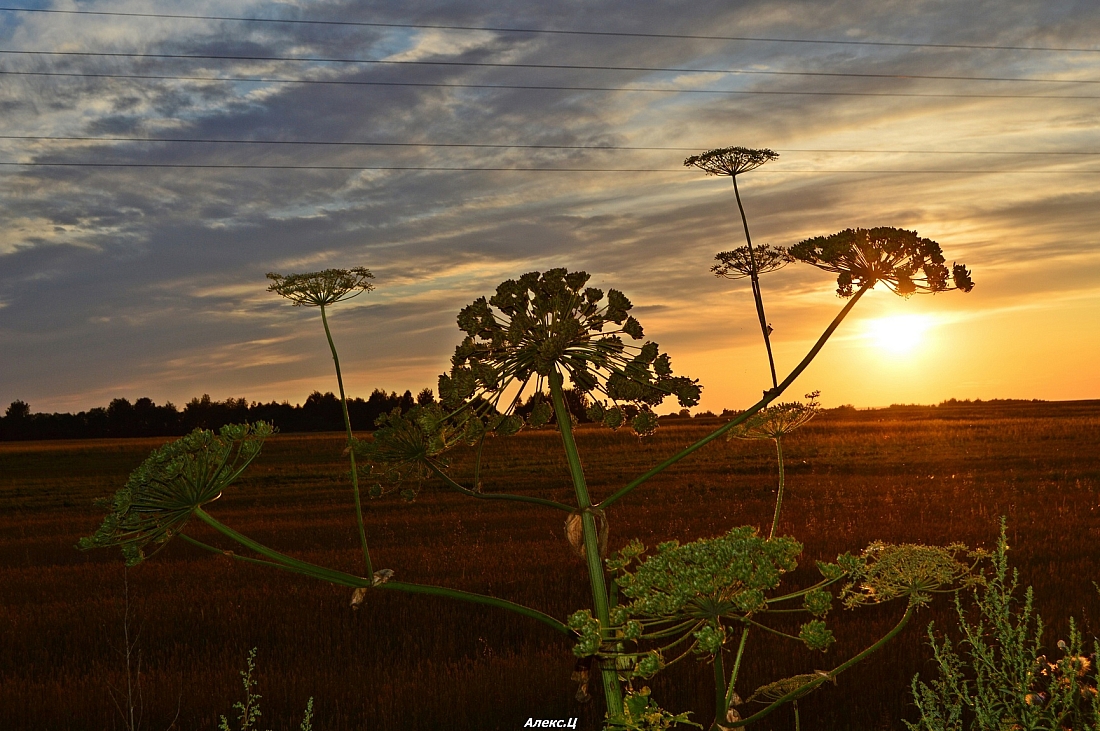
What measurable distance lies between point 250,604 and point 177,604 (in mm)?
1142

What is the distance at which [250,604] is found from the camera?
12227 millimetres

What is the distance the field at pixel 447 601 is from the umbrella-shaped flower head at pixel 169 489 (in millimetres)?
3789

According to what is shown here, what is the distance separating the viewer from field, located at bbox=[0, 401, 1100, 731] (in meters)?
7.66

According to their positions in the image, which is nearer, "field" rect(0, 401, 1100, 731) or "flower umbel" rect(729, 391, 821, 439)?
"flower umbel" rect(729, 391, 821, 439)

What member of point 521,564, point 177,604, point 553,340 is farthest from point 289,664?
point 553,340

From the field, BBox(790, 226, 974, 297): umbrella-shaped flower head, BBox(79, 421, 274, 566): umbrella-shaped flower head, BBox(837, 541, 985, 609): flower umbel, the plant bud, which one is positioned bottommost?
the field

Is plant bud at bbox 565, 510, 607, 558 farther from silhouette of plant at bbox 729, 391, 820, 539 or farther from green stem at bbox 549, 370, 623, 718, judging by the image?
silhouette of plant at bbox 729, 391, 820, 539

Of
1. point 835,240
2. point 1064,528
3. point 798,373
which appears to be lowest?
point 1064,528

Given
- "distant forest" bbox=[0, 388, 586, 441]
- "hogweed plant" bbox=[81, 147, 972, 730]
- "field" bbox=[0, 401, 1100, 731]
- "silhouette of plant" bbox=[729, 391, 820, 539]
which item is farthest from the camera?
"distant forest" bbox=[0, 388, 586, 441]

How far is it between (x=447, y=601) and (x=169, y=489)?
28.0 feet

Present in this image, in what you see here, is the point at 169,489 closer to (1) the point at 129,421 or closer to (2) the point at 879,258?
(2) the point at 879,258

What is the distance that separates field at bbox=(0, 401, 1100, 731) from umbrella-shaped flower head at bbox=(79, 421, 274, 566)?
3.79 meters

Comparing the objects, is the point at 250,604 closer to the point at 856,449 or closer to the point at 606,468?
the point at 606,468

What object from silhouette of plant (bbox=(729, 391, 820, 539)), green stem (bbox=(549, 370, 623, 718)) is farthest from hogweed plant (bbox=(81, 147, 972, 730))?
silhouette of plant (bbox=(729, 391, 820, 539))
